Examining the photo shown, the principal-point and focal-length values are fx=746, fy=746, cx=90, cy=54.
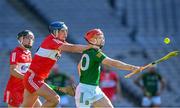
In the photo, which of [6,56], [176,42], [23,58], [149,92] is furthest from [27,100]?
[176,42]

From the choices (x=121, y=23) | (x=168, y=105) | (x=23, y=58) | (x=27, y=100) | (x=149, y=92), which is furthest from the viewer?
(x=121, y=23)

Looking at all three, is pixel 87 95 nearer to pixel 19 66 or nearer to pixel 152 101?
pixel 19 66

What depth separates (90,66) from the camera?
11281 millimetres

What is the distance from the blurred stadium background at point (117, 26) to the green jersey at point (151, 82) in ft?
6.55

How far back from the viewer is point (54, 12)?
76.4 ft

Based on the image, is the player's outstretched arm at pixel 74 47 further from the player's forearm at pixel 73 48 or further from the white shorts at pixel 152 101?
the white shorts at pixel 152 101

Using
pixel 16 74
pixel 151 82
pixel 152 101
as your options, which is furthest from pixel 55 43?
pixel 151 82

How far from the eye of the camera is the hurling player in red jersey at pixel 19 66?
12703 mm

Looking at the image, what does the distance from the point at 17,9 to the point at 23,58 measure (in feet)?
35.6

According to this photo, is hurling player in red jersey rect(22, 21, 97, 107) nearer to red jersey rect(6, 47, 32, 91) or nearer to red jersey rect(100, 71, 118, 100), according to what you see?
red jersey rect(6, 47, 32, 91)

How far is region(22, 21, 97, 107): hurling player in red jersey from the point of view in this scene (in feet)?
38.3

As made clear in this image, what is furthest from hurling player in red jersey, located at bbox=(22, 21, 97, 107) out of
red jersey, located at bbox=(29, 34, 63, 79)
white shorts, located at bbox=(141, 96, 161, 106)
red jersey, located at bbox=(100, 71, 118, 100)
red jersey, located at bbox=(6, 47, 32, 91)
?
white shorts, located at bbox=(141, 96, 161, 106)

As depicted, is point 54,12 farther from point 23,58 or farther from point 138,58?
point 23,58

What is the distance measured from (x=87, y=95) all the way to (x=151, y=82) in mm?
8662
